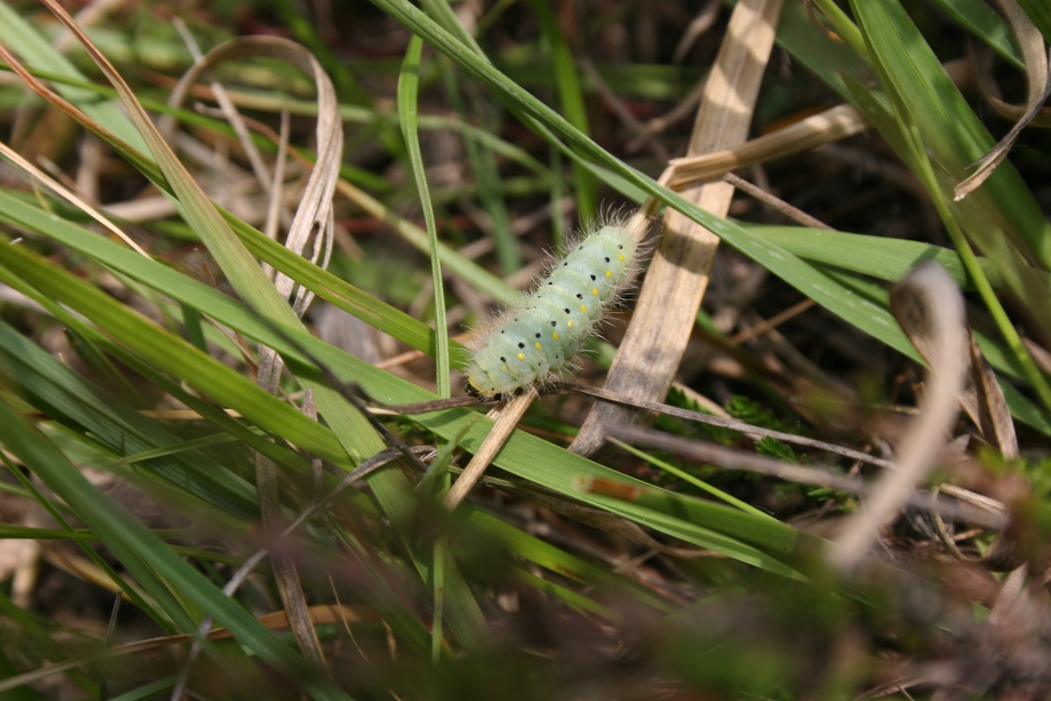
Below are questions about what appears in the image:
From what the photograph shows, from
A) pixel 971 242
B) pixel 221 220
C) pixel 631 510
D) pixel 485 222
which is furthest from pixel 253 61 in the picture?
pixel 971 242

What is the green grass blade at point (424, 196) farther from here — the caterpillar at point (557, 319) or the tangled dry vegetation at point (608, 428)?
the caterpillar at point (557, 319)

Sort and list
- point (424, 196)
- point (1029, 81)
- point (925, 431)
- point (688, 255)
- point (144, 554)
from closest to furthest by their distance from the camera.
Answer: point (925, 431) < point (144, 554) < point (1029, 81) < point (424, 196) < point (688, 255)

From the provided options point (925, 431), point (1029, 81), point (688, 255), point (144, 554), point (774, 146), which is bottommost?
point (144, 554)

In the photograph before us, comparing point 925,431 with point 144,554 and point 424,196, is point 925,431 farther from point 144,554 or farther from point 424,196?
point 144,554

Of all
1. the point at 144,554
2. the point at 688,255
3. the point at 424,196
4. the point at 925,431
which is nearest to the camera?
the point at 925,431

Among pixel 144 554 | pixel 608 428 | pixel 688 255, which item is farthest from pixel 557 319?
pixel 144 554

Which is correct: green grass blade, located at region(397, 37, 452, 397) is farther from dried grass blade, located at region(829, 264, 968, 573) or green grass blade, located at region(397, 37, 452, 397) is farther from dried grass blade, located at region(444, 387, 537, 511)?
dried grass blade, located at region(829, 264, 968, 573)

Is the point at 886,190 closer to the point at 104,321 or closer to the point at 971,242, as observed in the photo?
the point at 971,242
